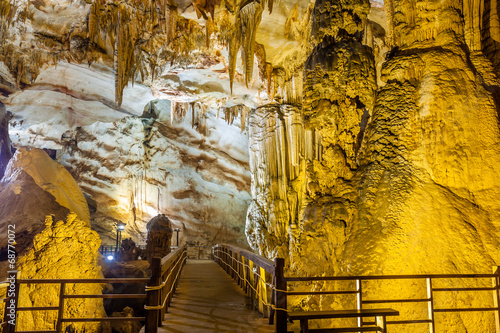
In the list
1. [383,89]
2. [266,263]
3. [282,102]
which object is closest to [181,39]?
[282,102]

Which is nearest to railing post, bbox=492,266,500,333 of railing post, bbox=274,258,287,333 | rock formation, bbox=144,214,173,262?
railing post, bbox=274,258,287,333

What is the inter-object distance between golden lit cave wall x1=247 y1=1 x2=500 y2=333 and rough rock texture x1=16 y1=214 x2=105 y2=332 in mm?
4474

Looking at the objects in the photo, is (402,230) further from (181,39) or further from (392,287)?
(181,39)

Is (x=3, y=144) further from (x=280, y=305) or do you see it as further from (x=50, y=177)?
(x=280, y=305)

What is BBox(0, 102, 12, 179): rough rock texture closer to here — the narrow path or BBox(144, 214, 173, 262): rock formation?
BBox(144, 214, 173, 262): rock formation

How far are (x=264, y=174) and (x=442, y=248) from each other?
11.4 m

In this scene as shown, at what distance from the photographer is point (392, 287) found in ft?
18.1

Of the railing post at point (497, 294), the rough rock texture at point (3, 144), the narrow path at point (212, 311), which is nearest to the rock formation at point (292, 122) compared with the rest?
the railing post at point (497, 294)

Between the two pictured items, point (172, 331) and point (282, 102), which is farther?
point (282, 102)

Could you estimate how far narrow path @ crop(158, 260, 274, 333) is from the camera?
536 cm

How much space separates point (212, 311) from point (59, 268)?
10.4ft

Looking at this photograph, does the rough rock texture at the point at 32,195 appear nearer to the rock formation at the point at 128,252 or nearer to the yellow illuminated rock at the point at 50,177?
the yellow illuminated rock at the point at 50,177

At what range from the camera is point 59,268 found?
736 cm

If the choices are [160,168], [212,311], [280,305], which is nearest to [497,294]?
[280,305]
